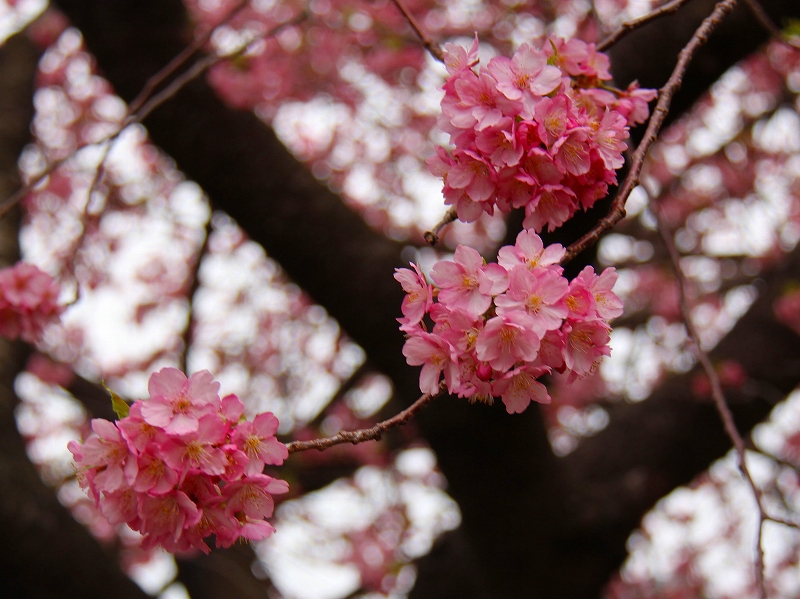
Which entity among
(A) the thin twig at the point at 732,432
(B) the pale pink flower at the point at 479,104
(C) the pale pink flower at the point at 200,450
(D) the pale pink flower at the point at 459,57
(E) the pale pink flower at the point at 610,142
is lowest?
(A) the thin twig at the point at 732,432

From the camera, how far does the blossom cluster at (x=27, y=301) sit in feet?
5.89

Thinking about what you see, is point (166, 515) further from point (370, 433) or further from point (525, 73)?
point (525, 73)

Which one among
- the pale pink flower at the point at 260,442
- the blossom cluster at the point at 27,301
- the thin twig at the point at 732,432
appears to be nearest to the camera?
the pale pink flower at the point at 260,442

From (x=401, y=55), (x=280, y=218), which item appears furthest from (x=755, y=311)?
(x=401, y=55)

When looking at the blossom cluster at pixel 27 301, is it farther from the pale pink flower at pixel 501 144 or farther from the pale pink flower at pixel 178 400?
the pale pink flower at pixel 501 144

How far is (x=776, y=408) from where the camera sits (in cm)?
270

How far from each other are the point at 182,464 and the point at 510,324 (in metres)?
0.42

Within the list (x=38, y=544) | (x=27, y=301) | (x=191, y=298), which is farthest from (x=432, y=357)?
(x=191, y=298)

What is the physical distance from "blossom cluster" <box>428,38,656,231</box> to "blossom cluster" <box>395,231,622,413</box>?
0.09 m

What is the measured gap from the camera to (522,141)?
87 centimetres

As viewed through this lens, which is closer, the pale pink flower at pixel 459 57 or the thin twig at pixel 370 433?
the thin twig at pixel 370 433

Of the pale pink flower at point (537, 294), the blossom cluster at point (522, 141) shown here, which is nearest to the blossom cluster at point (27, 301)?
the blossom cluster at point (522, 141)

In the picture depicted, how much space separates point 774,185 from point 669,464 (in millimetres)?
3139

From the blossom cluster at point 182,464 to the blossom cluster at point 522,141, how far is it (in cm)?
43
